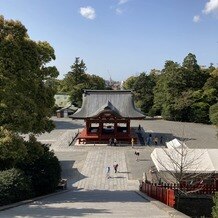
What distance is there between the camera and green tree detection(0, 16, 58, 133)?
54.7 feet

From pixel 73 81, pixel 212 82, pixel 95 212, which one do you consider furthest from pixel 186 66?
pixel 95 212

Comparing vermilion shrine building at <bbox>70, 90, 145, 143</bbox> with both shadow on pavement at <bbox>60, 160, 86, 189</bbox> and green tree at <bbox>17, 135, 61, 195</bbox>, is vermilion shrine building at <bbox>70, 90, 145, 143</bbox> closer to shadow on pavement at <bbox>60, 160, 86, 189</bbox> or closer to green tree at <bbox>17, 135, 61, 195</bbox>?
shadow on pavement at <bbox>60, 160, 86, 189</bbox>

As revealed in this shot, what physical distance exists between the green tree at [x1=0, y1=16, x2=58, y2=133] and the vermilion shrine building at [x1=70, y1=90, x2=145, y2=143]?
2215 cm

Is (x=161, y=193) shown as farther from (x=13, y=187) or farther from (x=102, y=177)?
(x=102, y=177)

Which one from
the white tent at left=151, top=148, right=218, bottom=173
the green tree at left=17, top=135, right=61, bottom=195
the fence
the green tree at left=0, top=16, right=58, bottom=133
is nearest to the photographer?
the green tree at left=0, top=16, right=58, bottom=133

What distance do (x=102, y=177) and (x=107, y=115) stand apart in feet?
45.7

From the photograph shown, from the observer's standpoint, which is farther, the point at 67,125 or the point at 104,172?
the point at 67,125

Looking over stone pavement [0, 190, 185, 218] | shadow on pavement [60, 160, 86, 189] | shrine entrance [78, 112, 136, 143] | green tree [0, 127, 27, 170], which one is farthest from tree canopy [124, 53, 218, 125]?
green tree [0, 127, 27, 170]

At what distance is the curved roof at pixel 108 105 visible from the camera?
133ft

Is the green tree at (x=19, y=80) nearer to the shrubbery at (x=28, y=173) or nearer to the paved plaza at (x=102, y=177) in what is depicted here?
the shrubbery at (x=28, y=173)

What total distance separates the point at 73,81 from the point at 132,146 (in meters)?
44.1

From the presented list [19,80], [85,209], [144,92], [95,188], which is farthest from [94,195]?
[144,92]

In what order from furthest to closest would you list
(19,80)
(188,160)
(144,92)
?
(144,92) → (188,160) → (19,80)

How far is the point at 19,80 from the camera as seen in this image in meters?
17.5
